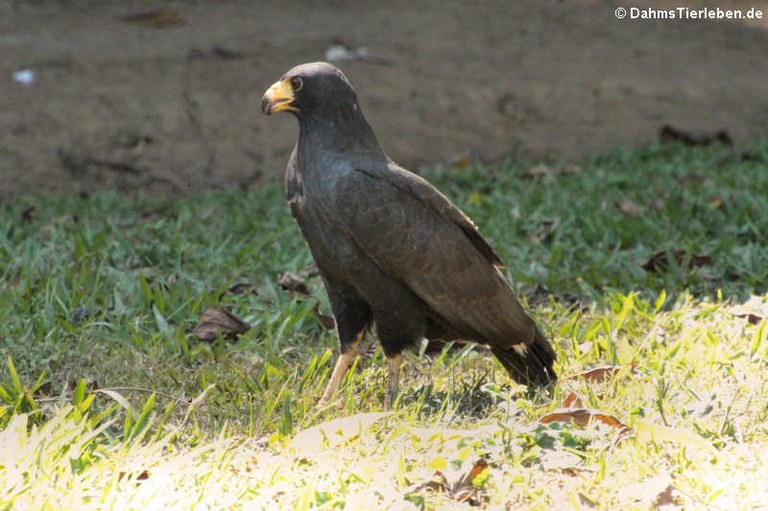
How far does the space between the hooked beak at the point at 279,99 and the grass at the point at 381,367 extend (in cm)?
97

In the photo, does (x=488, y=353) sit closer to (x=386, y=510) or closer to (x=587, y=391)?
(x=587, y=391)

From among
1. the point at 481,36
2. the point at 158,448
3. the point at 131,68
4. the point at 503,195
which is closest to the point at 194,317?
the point at 158,448

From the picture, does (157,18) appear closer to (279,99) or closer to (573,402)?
(279,99)


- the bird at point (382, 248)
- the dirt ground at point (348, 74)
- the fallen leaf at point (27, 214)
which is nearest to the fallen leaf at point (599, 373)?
the bird at point (382, 248)

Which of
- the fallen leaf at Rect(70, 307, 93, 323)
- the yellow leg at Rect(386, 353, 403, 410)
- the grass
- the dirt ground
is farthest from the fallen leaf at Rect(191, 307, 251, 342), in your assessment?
the dirt ground

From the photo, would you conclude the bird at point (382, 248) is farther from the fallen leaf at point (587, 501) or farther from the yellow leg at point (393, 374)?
the fallen leaf at point (587, 501)

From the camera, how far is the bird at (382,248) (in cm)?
391

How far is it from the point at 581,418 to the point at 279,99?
1.53 meters

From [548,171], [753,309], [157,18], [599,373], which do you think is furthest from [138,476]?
[157,18]

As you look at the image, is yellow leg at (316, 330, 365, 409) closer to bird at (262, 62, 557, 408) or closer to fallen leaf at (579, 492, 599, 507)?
bird at (262, 62, 557, 408)

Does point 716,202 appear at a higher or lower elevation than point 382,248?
lower

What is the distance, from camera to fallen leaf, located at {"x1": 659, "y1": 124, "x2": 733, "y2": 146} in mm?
8164

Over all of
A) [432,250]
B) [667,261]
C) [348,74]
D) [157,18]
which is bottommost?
[667,261]

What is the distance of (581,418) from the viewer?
366cm
